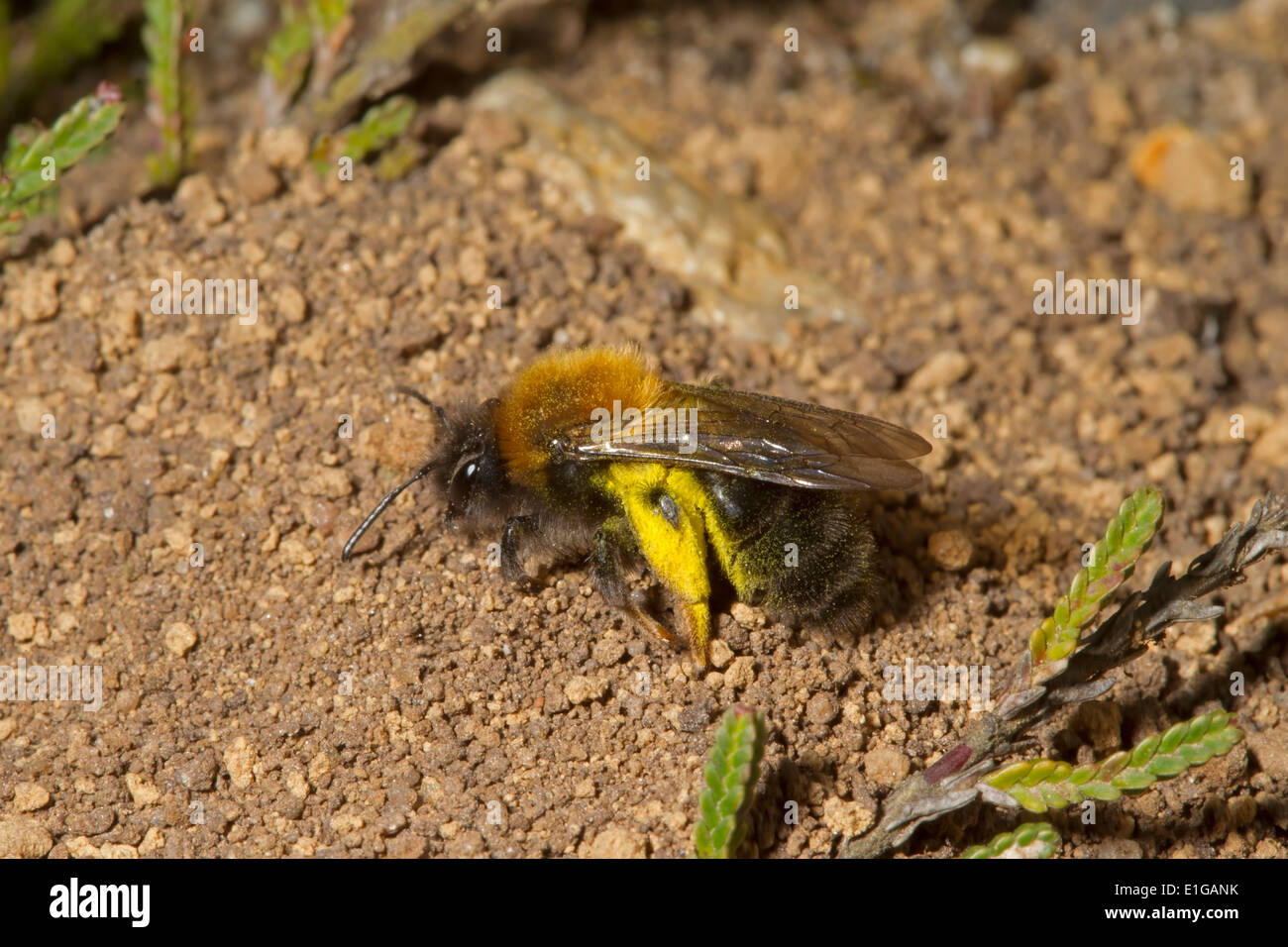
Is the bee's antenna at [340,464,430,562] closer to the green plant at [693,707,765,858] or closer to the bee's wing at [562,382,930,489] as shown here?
the bee's wing at [562,382,930,489]

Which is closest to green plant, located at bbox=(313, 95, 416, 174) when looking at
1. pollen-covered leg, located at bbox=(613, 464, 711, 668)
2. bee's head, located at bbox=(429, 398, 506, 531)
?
bee's head, located at bbox=(429, 398, 506, 531)

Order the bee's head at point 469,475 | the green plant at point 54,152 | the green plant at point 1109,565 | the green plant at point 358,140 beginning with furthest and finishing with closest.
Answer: the green plant at point 358,140 → the green plant at point 54,152 → the bee's head at point 469,475 → the green plant at point 1109,565

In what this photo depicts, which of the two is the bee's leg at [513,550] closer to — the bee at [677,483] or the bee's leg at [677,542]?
the bee at [677,483]

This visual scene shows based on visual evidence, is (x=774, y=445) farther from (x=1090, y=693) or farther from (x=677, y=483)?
(x=1090, y=693)

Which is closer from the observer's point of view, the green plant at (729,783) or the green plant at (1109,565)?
the green plant at (729,783)

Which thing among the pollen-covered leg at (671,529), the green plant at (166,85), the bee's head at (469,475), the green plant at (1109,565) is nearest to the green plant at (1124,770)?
the green plant at (1109,565)

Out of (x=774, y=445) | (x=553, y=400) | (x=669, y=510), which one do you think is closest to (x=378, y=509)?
(x=553, y=400)

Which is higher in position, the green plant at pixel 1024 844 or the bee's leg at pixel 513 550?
the bee's leg at pixel 513 550
